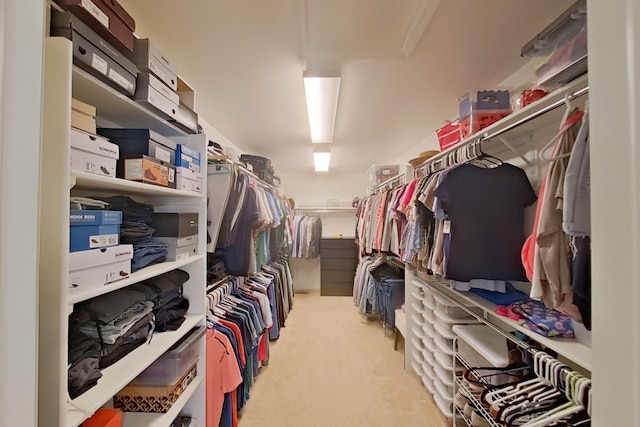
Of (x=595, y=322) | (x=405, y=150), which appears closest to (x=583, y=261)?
(x=595, y=322)

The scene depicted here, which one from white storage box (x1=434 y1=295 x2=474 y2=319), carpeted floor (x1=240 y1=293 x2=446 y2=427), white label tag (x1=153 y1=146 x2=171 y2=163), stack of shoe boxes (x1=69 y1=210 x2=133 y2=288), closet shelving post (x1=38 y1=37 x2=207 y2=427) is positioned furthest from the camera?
carpeted floor (x1=240 y1=293 x2=446 y2=427)

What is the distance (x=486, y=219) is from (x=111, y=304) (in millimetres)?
1664

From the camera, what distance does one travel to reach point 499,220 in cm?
130

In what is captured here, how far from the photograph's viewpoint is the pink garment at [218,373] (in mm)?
1392

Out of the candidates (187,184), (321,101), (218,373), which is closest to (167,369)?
(218,373)

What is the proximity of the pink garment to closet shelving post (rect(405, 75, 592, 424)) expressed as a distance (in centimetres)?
142

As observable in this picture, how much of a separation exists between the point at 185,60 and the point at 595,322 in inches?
79.6

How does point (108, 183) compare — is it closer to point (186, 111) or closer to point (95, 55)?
point (95, 55)

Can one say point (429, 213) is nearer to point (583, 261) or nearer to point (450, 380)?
point (583, 261)

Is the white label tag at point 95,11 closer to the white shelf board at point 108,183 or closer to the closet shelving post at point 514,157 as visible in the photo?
the white shelf board at point 108,183

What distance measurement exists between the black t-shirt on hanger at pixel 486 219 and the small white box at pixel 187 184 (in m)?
1.28

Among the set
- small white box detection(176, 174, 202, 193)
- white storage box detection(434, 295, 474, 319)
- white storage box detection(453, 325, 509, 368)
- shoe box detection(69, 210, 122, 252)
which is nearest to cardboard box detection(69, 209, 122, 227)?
shoe box detection(69, 210, 122, 252)

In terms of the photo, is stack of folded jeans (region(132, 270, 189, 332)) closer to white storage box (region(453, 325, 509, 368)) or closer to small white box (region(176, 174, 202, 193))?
small white box (region(176, 174, 202, 193))

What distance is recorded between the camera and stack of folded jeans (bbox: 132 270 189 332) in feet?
3.65
